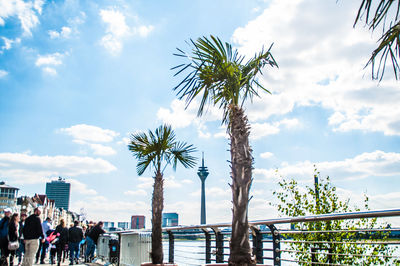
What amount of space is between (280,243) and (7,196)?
141404 mm

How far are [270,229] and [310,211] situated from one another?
16.4 feet

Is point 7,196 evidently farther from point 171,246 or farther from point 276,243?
point 276,243

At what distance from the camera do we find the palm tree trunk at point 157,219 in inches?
270

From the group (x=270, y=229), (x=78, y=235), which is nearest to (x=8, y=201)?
(x=78, y=235)

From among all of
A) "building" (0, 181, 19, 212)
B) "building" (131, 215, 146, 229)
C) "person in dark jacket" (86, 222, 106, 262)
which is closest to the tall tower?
"building" (131, 215, 146, 229)

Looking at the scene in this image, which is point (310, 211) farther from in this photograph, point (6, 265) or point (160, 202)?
point (6, 265)

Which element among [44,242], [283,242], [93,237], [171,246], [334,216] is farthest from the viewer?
[93,237]

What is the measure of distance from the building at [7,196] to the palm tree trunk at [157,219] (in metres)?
136

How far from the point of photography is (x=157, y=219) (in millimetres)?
7285

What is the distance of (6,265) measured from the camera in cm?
908

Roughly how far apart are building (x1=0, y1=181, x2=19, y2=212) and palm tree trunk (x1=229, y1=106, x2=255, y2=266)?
140025 millimetres

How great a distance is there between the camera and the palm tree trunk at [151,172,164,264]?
6870 millimetres

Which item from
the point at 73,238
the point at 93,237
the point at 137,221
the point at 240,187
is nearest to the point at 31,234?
the point at 73,238

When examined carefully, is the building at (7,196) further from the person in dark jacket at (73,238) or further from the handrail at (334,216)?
the handrail at (334,216)
